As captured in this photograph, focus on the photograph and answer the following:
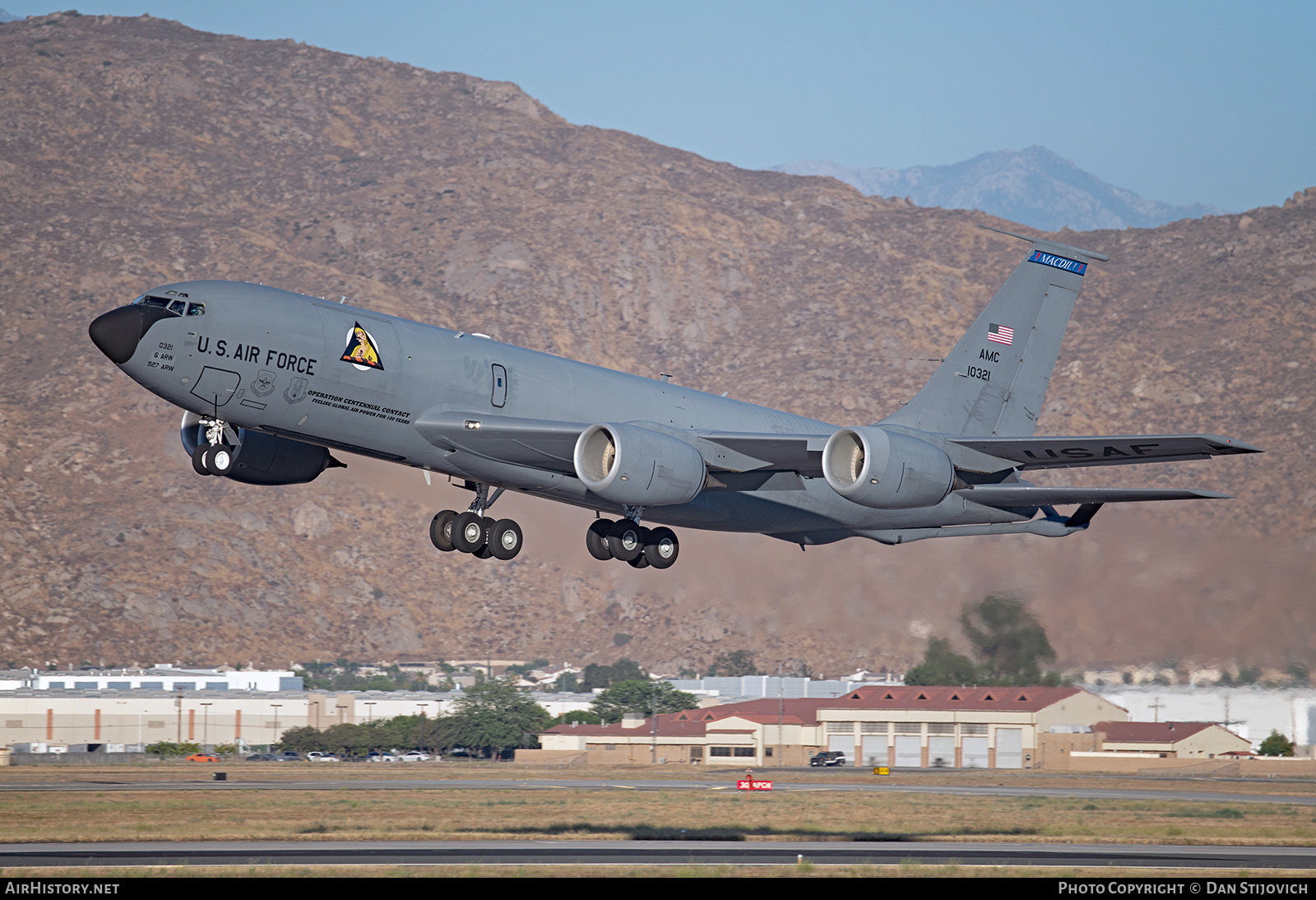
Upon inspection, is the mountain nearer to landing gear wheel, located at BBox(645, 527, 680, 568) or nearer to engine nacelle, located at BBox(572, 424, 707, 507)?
landing gear wheel, located at BBox(645, 527, 680, 568)

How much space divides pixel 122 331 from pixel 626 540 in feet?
41.7

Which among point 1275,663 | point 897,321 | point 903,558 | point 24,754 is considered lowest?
point 24,754

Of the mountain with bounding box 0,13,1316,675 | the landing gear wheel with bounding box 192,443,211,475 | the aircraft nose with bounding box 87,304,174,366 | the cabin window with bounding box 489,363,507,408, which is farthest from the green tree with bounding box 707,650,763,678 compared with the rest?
the aircraft nose with bounding box 87,304,174,366

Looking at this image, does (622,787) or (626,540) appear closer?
(626,540)

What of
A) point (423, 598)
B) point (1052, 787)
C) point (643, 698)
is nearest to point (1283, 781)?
point (1052, 787)

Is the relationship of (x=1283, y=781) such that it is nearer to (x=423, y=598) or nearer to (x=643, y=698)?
(x=643, y=698)

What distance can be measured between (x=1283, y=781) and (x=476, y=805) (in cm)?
4552

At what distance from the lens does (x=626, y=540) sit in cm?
3603

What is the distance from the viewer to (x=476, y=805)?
6247 cm

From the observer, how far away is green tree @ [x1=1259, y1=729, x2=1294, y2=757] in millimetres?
76688

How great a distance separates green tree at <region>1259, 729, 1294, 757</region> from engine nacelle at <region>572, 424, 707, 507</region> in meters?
52.9

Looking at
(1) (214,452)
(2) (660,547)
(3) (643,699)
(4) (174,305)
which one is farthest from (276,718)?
(4) (174,305)

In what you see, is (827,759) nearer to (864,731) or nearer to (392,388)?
(864,731)

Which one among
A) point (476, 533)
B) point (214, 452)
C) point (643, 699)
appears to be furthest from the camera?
point (643, 699)
